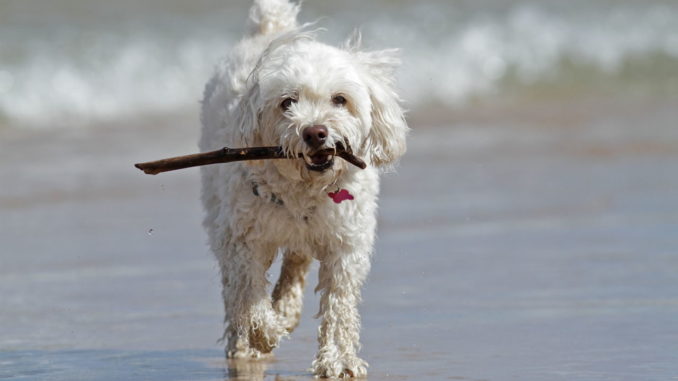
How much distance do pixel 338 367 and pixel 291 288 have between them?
3.89 feet

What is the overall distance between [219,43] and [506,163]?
8.66 m

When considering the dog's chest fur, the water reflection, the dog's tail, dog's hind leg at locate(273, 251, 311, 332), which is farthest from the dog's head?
the dog's tail

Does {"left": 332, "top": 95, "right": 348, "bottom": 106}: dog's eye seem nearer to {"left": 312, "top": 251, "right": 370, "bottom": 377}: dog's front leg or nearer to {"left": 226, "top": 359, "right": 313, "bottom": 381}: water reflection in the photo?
{"left": 312, "top": 251, "right": 370, "bottom": 377}: dog's front leg

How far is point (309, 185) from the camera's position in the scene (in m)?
5.36

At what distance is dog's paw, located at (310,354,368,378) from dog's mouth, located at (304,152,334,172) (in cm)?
84

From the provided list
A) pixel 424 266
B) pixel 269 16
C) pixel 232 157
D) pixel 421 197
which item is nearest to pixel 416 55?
pixel 421 197

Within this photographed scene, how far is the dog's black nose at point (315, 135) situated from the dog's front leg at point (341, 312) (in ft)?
2.44

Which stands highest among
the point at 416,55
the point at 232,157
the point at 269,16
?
the point at 416,55

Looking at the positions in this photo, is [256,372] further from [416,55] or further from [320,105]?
[416,55]

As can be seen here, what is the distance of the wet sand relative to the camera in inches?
223

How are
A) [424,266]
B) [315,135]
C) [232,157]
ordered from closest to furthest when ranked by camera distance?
[315,135] < [232,157] < [424,266]

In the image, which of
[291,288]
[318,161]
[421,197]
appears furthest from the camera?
[421,197]

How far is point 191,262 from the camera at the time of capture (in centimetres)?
812

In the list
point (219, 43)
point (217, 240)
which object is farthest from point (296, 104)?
point (219, 43)
